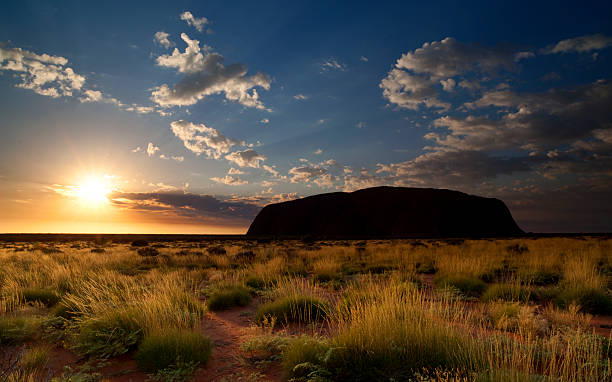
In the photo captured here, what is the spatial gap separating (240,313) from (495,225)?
107 m

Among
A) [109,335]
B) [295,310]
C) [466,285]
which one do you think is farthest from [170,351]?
[466,285]

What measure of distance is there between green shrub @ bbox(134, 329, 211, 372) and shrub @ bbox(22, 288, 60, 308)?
591cm

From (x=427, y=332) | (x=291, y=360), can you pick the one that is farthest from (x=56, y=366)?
(x=427, y=332)

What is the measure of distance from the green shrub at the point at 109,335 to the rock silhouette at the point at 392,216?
279 ft

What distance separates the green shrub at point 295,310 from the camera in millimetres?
6691

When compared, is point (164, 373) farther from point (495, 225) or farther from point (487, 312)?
point (495, 225)

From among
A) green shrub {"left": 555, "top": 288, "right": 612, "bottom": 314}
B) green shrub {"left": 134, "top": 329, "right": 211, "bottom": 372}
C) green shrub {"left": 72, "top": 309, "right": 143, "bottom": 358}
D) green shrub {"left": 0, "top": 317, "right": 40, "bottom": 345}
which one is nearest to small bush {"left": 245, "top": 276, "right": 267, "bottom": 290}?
green shrub {"left": 72, "top": 309, "right": 143, "bottom": 358}

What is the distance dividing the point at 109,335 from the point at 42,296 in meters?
5.43

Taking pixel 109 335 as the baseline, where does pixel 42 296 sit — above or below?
below

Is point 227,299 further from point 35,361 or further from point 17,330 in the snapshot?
point 35,361

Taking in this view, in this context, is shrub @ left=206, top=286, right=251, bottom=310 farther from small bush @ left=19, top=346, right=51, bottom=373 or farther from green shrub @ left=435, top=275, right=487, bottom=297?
green shrub @ left=435, top=275, right=487, bottom=297

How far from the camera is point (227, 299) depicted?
856 centimetres

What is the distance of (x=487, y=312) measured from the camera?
709cm

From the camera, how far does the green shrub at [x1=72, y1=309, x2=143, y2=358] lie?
16.6 ft
